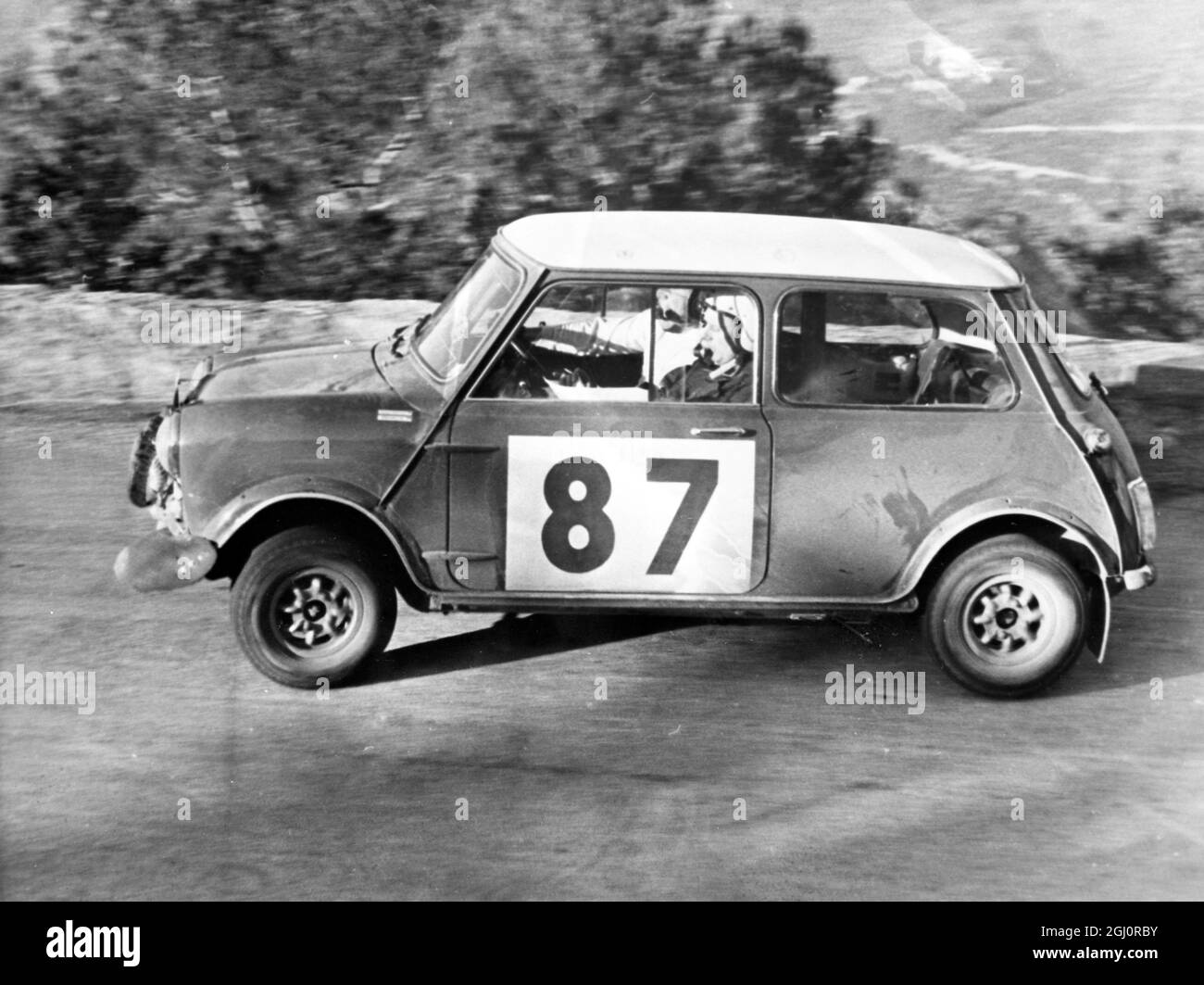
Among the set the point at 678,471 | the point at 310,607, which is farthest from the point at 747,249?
the point at 310,607

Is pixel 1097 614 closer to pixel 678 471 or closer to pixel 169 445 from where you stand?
pixel 678 471

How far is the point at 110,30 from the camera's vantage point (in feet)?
33.7

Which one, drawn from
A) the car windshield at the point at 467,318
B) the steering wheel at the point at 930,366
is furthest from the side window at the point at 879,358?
the car windshield at the point at 467,318

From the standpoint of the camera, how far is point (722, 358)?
619 cm

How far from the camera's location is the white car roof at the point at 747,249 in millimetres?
5926

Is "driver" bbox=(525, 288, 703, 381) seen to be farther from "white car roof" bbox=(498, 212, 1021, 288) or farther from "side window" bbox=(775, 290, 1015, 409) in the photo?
"side window" bbox=(775, 290, 1015, 409)

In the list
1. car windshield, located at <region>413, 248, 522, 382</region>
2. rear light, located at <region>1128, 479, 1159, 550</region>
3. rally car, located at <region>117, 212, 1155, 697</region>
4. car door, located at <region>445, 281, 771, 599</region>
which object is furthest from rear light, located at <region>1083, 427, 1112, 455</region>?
car windshield, located at <region>413, 248, 522, 382</region>

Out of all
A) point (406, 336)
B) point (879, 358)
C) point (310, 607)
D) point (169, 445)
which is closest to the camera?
point (169, 445)

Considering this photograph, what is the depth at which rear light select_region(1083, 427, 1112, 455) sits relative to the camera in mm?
6016

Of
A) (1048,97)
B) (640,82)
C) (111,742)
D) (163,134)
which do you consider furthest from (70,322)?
(1048,97)

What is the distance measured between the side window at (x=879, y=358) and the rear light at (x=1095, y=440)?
1.09ft

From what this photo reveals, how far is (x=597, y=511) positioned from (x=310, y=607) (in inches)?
46.8

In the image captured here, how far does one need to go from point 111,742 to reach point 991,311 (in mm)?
3782

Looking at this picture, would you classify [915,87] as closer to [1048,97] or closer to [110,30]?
[1048,97]
